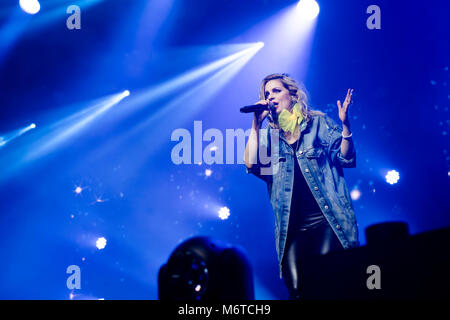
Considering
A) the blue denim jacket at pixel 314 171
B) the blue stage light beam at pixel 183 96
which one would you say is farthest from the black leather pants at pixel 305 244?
the blue stage light beam at pixel 183 96

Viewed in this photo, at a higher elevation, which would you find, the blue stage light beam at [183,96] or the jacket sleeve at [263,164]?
the blue stage light beam at [183,96]

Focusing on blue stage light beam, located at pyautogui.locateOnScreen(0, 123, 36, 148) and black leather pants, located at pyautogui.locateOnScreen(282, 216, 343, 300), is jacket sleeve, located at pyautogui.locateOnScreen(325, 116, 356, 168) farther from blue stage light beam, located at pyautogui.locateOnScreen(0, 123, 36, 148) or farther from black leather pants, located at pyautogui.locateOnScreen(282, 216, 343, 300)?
blue stage light beam, located at pyautogui.locateOnScreen(0, 123, 36, 148)

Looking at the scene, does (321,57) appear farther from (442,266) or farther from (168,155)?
(442,266)

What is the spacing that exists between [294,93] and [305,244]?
124 cm

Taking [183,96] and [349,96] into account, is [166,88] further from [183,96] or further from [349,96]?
[349,96]

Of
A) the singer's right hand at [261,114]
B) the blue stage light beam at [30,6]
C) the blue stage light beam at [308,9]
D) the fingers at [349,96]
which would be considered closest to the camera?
the fingers at [349,96]

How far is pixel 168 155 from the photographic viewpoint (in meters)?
3.45

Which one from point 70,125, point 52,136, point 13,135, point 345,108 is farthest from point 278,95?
point 13,135

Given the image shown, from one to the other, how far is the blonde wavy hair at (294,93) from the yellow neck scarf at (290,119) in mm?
33

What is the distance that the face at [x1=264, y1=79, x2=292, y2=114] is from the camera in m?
3.20

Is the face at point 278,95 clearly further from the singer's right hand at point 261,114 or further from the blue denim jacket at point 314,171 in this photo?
the blue denim jacket at point 314,171

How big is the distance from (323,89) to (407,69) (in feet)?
2.24

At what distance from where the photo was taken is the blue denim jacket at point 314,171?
9.31ft

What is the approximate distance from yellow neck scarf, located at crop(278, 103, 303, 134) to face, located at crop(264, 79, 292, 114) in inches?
1.7
